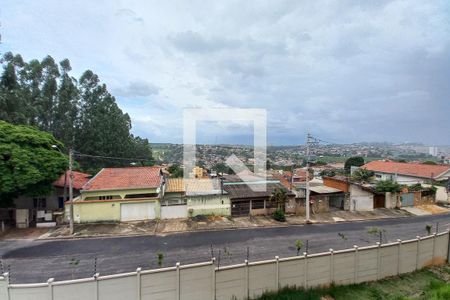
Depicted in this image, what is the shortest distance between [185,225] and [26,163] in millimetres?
11453

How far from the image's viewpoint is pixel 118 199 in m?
20.7

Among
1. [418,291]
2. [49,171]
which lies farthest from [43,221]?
[418,291]

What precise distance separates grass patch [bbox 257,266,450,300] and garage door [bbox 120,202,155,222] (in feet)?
45.5

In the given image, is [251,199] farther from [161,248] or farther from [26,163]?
[26,163]

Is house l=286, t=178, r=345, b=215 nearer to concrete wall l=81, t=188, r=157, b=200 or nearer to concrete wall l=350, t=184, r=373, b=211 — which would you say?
concrete wall l=350, t=184, r=373, b=211

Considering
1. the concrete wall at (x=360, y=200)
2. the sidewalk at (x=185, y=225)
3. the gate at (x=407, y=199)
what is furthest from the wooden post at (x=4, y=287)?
the gate at (x=407, y=199)

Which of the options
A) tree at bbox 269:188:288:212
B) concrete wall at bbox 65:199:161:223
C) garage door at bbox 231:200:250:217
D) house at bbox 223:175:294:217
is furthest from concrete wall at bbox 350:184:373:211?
concrete wall at bbox 65:199:161:223

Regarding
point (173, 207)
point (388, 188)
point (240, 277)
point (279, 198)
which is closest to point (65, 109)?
point (173, 207)

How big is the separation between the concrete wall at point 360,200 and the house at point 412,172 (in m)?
13.5

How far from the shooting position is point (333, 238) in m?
17.6

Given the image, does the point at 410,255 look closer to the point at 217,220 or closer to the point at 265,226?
the point at 265,226

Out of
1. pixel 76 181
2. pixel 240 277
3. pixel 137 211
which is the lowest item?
pixel 137 211

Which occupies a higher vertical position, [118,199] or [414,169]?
[414,169]

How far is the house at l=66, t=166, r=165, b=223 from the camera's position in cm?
2009
